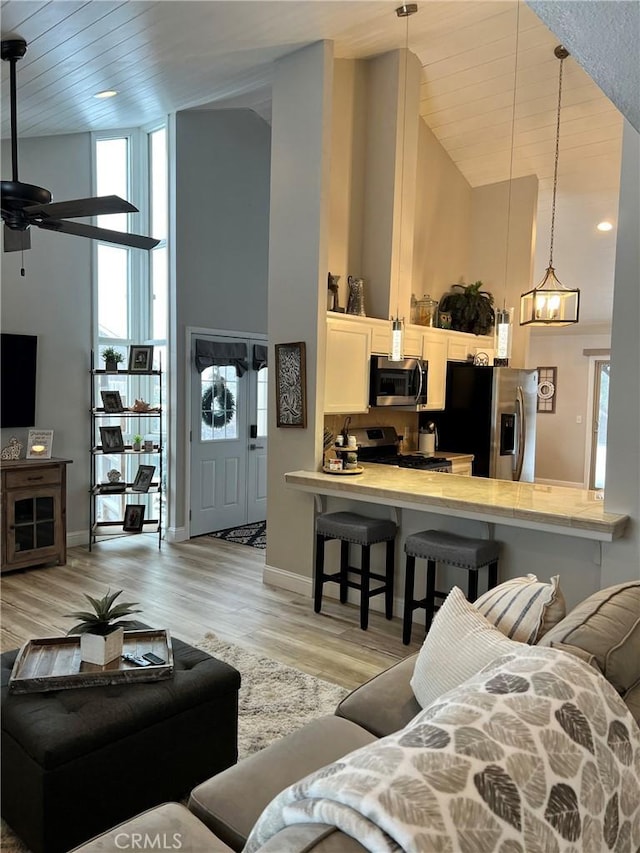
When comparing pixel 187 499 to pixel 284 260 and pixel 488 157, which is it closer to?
pixel 284 260

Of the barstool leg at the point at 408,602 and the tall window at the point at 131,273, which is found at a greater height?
the tall window at the point at 131,273

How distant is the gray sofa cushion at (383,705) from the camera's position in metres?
1.95

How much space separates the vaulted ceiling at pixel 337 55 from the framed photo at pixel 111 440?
2.30 metres

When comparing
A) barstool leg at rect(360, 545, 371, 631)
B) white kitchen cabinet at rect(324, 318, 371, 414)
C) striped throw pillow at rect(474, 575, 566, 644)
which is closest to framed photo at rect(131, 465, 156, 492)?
white kitchen cabinet at rect(324, 318, 371, 414)

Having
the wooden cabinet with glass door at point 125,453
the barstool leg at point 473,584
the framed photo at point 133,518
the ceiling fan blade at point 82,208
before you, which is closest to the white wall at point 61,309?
the wooden cabinet with glass door at point 125,453

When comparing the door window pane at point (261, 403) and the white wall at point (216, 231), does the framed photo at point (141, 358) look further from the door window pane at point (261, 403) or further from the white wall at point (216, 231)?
the door window pane at point (261, 403)

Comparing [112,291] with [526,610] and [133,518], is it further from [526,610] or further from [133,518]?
[526,610]

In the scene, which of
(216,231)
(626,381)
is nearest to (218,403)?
(216,231)

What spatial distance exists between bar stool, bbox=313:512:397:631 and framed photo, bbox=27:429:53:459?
103 inches

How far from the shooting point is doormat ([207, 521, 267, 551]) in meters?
6.11

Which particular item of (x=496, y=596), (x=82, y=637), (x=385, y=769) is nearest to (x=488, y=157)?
(x=496, y=596)

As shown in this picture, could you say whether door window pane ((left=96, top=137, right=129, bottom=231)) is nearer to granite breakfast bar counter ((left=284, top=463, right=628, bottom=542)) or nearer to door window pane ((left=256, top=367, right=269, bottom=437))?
door window pane ((left=256, top=367, right=269, bottom=437))

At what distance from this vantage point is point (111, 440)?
5.85m

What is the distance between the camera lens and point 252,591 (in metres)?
4.68
